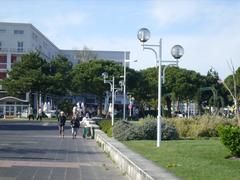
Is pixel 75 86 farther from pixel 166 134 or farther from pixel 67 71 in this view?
pixel 166 134

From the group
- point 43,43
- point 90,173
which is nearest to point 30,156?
point 90,173

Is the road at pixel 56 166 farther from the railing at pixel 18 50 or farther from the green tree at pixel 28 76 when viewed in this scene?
the railing at pixel 18 50

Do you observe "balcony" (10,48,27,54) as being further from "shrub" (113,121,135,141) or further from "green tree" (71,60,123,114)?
"shrub" (113,121,135,141)

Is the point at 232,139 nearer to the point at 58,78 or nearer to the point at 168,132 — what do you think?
the point at 168,132

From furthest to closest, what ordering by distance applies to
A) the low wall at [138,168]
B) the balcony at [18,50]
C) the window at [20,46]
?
the window at [20,46]
the balcony at [18,50]
the low wall at [138,168]

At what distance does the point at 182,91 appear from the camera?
266 feet

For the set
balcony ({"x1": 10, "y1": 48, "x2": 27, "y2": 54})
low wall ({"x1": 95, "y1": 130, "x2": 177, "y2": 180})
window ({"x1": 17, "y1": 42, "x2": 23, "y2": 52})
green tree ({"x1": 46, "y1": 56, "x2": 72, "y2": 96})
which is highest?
window ({"x1": 17, "y1": 42, "x2": 23, "y2": 52})

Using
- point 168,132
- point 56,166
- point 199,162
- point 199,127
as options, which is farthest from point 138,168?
point 199,127

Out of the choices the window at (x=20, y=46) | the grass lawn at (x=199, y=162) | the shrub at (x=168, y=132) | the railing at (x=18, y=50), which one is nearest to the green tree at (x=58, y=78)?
the railing at (x=18, y=50)

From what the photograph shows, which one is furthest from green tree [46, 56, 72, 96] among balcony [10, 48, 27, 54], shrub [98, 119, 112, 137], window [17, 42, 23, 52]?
shrub [98, 119, 112, 137]

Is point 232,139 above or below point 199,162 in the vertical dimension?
above

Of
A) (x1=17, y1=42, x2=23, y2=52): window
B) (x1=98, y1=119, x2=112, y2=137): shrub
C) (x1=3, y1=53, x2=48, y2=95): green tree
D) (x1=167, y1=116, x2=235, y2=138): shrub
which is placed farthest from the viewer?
(x1=17, y1=42, x2=23, y2=52): window

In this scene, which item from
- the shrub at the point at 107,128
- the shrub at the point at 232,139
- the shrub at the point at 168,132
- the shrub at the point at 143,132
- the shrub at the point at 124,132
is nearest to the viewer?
the shrub at the point at 232,139

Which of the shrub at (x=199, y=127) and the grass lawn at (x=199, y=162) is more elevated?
the shrub at (x=199, y=127)
